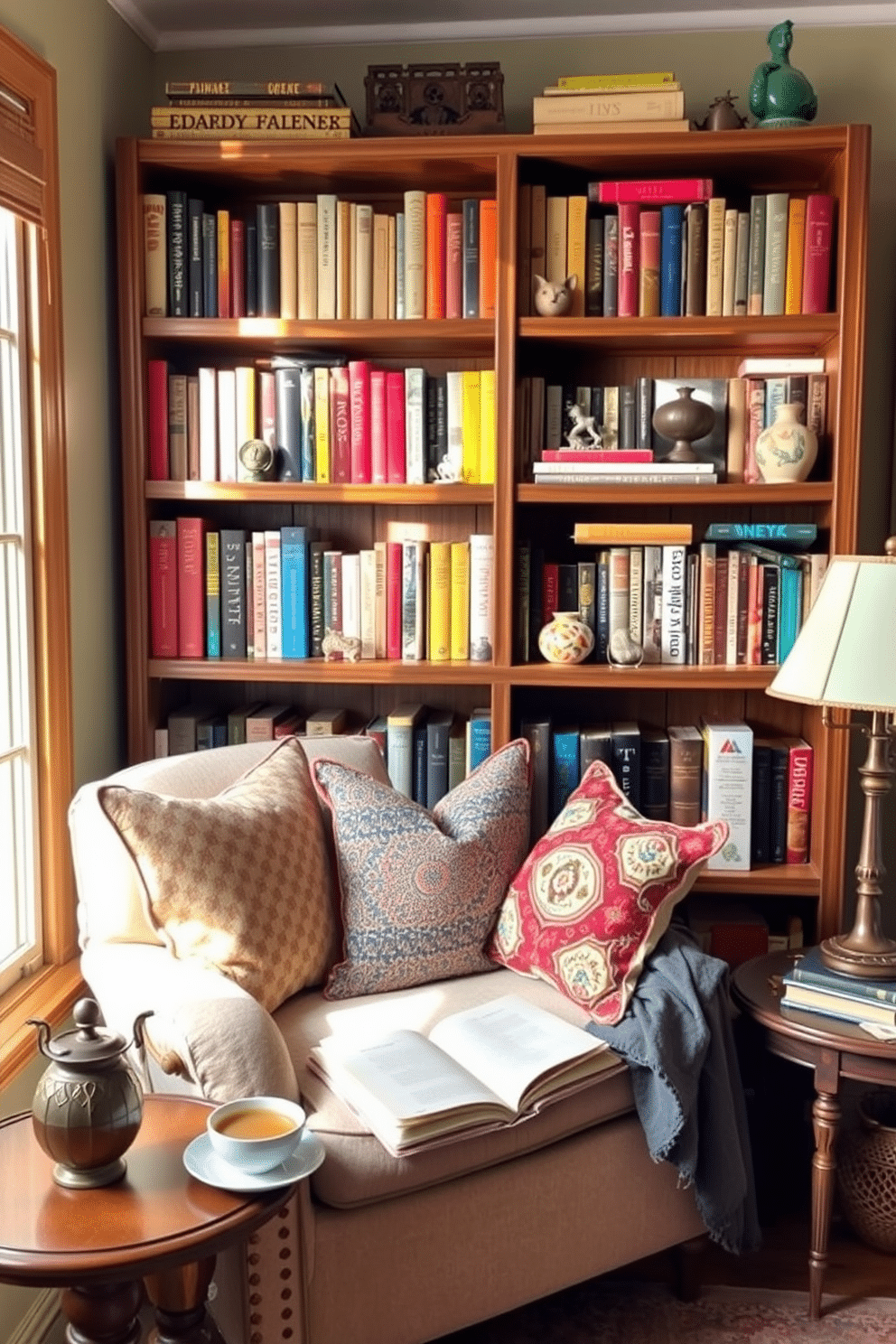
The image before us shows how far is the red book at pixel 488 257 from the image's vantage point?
2.73 m

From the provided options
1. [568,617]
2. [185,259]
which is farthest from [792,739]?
[185,259]

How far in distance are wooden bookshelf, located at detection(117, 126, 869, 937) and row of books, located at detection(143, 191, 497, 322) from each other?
57 mm

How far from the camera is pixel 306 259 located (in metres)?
2.79

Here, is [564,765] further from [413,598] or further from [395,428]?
[395,428]

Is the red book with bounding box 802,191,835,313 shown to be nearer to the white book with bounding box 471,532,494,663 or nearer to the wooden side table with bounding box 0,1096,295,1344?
the white book with bounding box 471,532,494,663

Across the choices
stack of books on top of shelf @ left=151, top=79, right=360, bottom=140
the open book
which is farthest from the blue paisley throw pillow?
stack of books on top of shelf @ left=151, top=79, right=360, bottom=140

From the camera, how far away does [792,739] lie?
2.95 meters

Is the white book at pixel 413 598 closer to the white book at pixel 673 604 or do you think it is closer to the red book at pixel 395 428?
the red book at pixel 395 428

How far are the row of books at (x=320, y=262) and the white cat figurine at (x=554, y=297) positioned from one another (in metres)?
0.10

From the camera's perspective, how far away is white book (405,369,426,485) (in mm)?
2824

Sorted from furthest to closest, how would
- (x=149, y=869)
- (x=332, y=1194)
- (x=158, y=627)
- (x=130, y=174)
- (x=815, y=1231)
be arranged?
1. (x=158, y=627)
2. (x=130, y=174)
3. (x=815, y=1231)
4. (x=149, y=869)
5. (x=332, y=1194)

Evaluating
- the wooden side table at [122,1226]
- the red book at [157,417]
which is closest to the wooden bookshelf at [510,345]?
the red book at [157,417]

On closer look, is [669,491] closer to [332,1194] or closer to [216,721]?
[216,721]

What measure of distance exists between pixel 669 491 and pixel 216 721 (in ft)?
3.79
